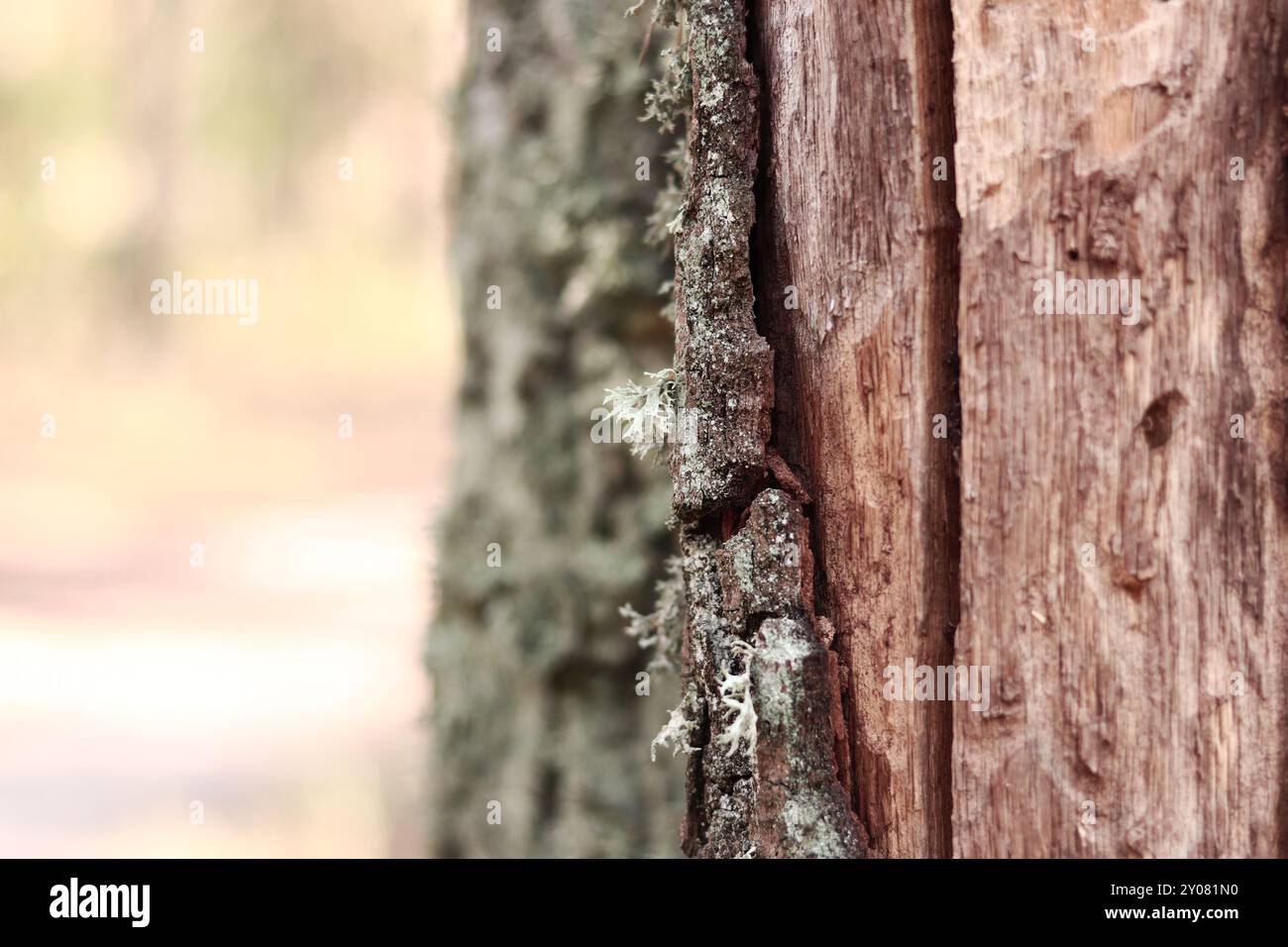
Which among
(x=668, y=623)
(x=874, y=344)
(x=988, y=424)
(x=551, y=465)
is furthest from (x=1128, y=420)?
(x=551, y=465)

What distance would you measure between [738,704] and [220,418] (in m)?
8.53

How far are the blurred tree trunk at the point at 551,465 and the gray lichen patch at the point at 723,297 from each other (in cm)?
107

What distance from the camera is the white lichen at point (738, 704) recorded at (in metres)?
1.02

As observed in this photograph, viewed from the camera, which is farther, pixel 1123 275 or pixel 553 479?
pixel 553 479

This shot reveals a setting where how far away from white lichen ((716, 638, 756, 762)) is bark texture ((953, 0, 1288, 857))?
0.21 m

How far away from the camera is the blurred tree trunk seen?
2174 millimetres

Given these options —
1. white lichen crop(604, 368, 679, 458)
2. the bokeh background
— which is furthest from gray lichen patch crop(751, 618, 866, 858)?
the bokeh background

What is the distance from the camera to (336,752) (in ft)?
19.9

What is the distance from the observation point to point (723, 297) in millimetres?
1045

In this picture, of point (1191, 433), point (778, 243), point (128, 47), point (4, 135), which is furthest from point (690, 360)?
point (4, 135)

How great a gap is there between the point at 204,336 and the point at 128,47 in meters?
4.91

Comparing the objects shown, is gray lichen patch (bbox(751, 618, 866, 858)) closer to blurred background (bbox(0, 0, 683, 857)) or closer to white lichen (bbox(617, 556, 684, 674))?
white lichen (bbox(617, 556, 684, 674))

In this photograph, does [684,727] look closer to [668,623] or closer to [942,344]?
[668,623]
